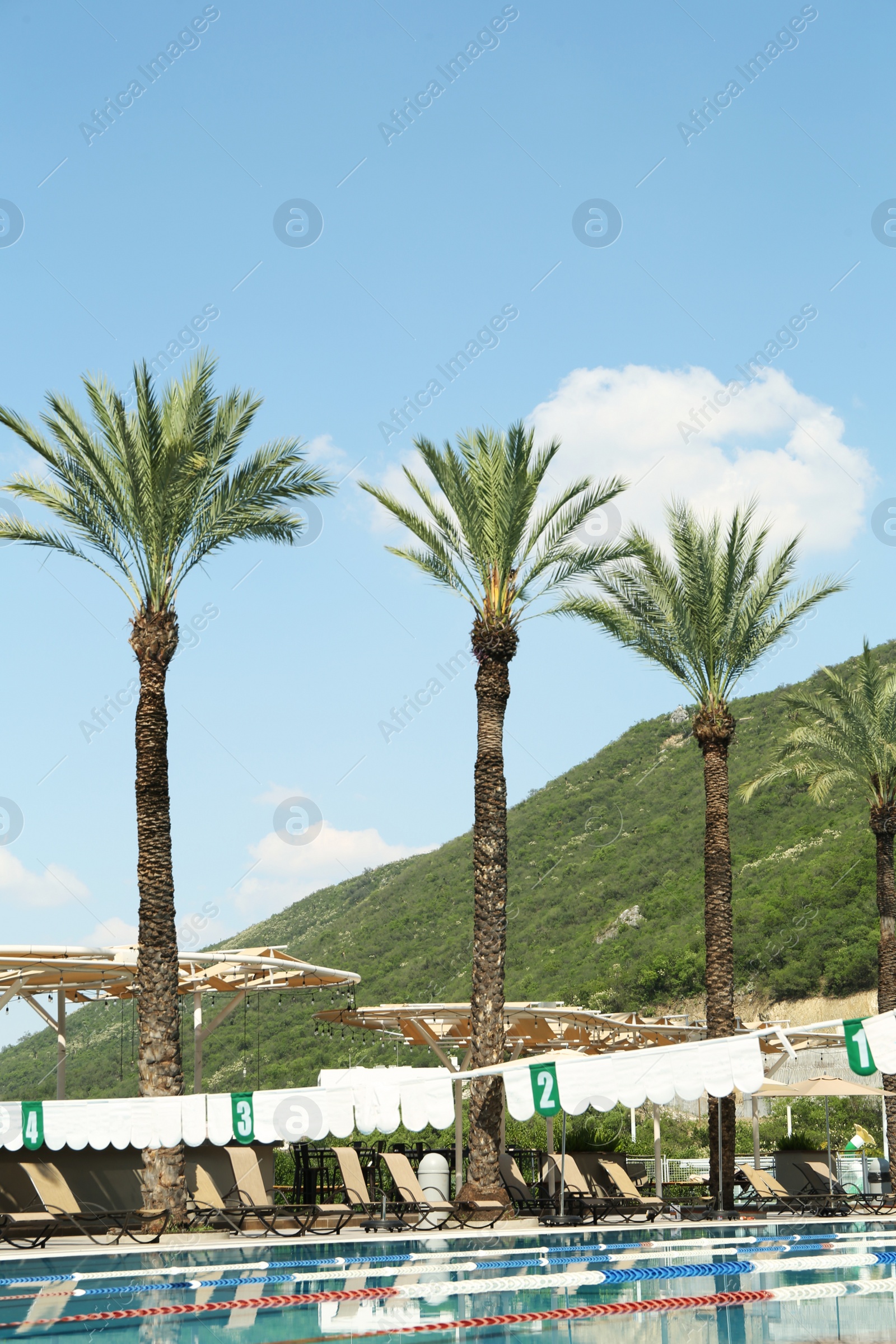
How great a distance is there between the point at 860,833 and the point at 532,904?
17.9 meters

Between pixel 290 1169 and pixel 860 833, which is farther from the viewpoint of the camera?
pixel 860 833

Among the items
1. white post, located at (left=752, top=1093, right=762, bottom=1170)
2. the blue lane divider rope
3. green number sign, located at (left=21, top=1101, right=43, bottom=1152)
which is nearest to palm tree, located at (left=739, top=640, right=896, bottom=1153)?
white post, located at (left=752, top=1093, right=762, bottom=1170)

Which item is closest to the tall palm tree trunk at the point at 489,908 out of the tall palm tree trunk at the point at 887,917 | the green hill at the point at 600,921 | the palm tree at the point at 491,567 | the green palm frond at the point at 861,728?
the palm tree at the point at 491,567

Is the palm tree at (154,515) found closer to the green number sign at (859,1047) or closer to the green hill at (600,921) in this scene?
the green number sign at (859,1047)

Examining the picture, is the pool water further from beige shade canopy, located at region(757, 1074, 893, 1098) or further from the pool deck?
beige shade canopy, located at region(757, 1074, 893, 1098)


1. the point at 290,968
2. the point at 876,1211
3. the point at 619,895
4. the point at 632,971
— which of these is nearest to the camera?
Answer: the point at 290,968

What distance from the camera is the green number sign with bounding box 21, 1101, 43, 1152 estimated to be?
54.4 ft

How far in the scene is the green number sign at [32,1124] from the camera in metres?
16.6

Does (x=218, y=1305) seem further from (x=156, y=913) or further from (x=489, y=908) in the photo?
(x=489, y=908)

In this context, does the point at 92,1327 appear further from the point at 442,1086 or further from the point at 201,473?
the point at 201,473

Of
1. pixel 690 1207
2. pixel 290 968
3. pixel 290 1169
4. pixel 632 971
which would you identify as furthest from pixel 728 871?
pixel 632 971

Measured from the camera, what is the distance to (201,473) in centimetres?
2041

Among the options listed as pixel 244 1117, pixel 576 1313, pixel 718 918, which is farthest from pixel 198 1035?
pixel 576 1313

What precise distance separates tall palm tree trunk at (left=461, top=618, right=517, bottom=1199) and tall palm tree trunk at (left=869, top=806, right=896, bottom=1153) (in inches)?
421
